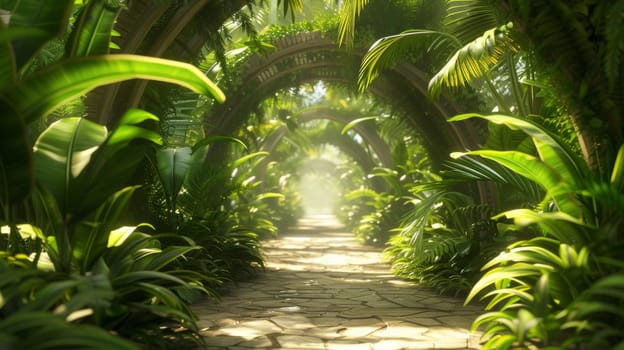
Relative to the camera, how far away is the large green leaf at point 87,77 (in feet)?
9.30

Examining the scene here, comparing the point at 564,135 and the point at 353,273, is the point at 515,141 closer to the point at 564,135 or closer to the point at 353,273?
the point at 564,135

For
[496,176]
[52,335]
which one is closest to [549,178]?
[496,176]

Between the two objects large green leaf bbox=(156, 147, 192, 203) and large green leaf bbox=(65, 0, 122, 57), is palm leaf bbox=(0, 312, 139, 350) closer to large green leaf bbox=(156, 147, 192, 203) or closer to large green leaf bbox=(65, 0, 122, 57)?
large green leaf bbox=(65, 0, 122, 57)

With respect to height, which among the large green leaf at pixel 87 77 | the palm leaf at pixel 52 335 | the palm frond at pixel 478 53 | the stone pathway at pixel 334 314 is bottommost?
the stone pathway at pixel 334 314

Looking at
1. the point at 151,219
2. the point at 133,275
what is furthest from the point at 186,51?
the point at 133,275

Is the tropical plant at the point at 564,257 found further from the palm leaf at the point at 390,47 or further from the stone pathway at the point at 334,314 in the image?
the palm leaf at the point at 390,47

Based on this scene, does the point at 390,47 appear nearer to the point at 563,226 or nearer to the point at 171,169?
the point at 171,169

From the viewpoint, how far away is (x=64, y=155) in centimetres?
304

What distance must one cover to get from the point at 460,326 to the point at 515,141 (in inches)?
85.1

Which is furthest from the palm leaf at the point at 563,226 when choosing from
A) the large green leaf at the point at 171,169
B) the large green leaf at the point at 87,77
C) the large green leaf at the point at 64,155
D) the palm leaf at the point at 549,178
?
the large green leaf at the point at 171,169

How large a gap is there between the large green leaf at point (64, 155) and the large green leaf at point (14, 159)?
196 mm

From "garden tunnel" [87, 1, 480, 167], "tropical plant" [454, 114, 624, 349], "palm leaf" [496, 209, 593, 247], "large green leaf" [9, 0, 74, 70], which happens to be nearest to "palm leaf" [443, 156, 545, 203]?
"tropical plant" [454, 114, 624, 349]

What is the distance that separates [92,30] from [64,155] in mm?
768

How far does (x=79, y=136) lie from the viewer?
3.13 metres
